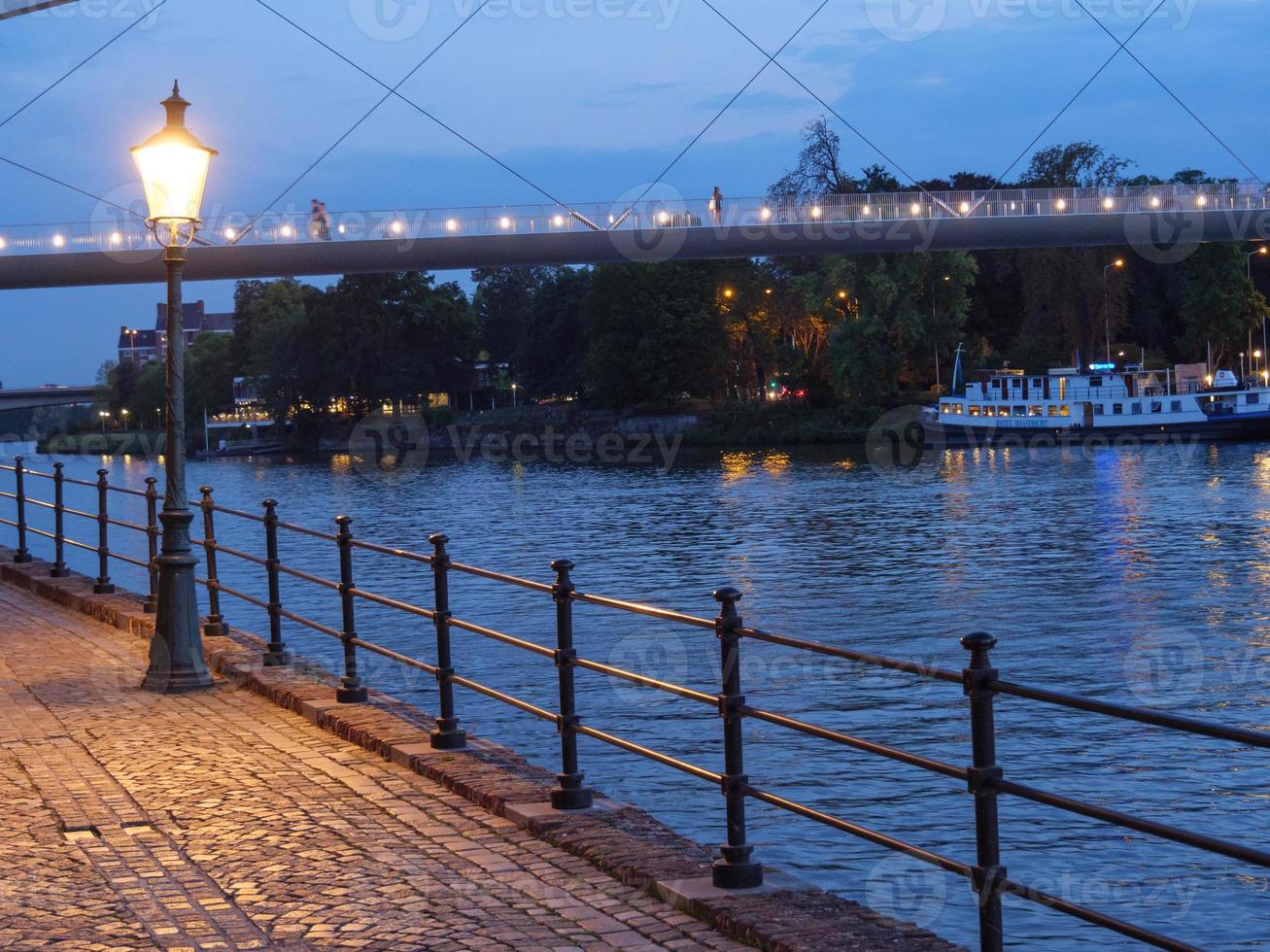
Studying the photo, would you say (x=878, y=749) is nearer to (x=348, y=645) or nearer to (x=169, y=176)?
(x=348, y=645)

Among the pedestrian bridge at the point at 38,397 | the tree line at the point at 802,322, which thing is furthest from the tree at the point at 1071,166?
the pedestrian bridge at the point at 38,397

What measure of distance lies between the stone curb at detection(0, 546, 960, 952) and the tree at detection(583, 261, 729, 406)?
7471 cm

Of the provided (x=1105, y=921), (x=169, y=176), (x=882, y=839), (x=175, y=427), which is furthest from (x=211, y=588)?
(x=1105, y=921)

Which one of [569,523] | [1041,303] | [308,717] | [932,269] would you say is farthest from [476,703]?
[1041,303]

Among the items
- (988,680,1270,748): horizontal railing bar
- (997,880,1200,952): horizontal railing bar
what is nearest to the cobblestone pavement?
(997,880,1200,952): horizontal railing bar

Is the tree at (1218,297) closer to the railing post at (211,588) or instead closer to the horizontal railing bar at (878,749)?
the railing post at (211,588)

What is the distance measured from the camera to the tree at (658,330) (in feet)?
276

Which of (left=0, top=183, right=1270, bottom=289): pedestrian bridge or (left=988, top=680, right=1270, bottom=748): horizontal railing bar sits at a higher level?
(left=0, top=183, right=1270, bottom=289): pedestrian bridge

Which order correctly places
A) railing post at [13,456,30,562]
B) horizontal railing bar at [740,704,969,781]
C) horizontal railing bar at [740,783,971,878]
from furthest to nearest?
railing post at [13,456,30,562]
horizontal railing bar at [740,783,971,878]
horizontal railing bar at [740,704,969,781]

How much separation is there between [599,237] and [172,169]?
48.2 m

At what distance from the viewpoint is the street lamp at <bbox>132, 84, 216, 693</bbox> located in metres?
9.13

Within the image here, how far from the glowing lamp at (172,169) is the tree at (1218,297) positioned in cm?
7374

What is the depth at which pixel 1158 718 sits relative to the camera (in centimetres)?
350

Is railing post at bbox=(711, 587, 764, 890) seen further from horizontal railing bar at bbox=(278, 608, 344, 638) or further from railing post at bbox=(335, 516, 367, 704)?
horizontal railing bar at bbox=(278, 608, 344, 638)
